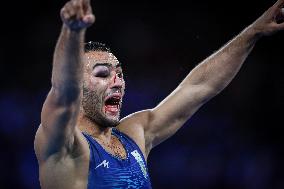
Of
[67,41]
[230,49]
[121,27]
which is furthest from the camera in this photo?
[121,27]

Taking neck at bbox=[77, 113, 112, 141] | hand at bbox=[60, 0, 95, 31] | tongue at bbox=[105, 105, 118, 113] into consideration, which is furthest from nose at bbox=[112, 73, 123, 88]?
hand at bbox=[60, 0, 95, 31]

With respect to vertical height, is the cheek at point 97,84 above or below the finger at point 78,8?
below

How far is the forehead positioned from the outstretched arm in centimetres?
46

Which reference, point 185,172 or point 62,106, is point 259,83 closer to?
point 185,172

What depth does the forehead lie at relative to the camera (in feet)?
10.2

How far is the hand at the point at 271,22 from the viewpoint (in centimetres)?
319

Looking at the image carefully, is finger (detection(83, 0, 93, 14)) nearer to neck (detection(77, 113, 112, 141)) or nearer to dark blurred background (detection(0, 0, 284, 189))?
neck (detection(77, 113, 112, 141))

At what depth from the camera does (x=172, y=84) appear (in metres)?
5.90

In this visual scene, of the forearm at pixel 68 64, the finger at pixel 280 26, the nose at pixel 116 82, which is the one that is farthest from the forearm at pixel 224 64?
the forearm at pixel 68 64

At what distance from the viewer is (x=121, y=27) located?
235 inches

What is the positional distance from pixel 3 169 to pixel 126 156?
253 cm

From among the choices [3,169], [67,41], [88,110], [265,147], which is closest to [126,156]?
[88,110]

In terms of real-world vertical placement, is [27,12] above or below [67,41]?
above

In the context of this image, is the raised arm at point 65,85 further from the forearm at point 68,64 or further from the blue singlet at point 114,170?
the blue singlet at point 114,170
